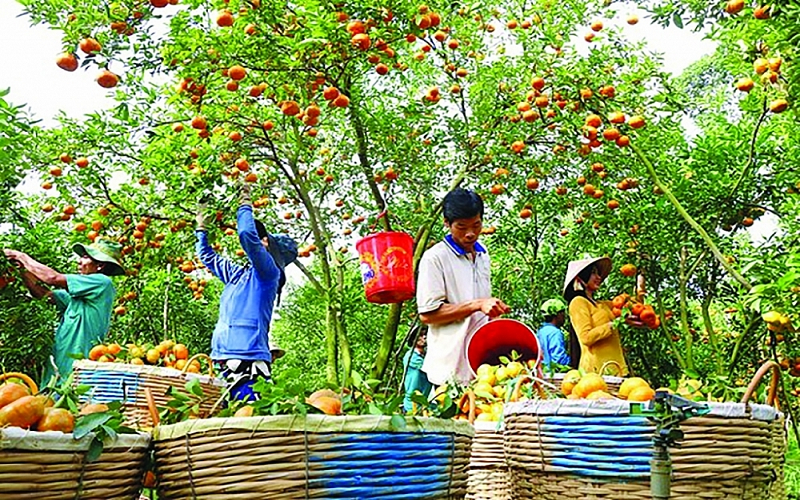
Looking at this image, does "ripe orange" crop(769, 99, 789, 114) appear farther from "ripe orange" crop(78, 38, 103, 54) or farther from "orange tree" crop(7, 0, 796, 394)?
"ripe orange" crop(78, 38, 103, 54)

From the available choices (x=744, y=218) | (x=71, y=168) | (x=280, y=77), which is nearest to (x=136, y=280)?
(x=71, y=168)

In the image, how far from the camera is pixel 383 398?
155cm

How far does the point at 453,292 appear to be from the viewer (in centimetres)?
331

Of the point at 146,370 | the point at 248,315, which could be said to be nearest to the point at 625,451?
the point at 146,370

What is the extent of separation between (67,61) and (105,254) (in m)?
1.11

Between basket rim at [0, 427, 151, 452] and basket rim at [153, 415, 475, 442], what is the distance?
102 millimetres

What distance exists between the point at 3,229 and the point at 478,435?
4583 millimetres

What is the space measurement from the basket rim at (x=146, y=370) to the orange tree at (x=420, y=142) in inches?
78.4

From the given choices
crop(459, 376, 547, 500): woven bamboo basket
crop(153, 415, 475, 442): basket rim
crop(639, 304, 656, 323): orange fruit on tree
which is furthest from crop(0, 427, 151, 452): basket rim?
crop(639, 304, 656, 323): orange fruit on tree

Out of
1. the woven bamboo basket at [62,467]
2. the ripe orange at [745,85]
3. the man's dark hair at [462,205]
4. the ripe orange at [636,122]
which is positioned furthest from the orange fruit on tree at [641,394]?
the ripe orange at [636,122]

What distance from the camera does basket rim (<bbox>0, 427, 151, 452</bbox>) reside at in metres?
1.14

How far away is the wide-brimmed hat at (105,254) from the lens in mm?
4414

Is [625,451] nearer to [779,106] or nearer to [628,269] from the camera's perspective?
[779,106]

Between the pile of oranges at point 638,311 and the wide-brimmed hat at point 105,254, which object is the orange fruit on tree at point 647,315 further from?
the wide-brimmed hat at point 105,254
